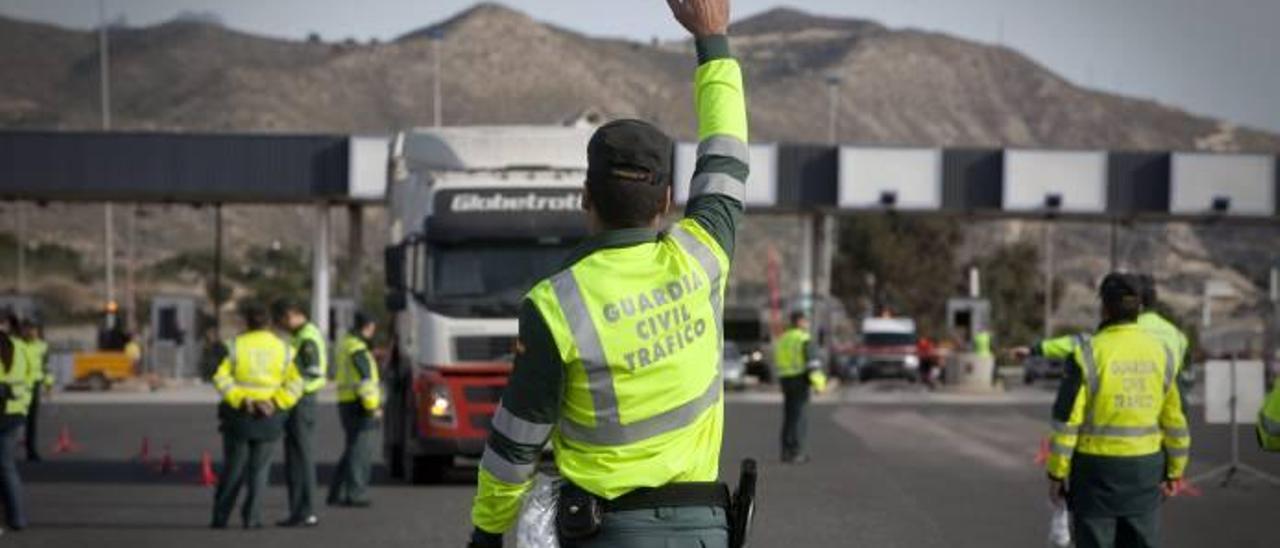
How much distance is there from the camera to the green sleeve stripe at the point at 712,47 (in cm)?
582

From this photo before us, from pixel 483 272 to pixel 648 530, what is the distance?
17228 millimetres

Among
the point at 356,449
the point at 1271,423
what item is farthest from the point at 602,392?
the point at 356,449

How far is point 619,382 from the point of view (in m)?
5.59

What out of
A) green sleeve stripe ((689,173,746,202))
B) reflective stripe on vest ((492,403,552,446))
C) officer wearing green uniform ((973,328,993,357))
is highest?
green sleeve stripe ((689,173,746,202))

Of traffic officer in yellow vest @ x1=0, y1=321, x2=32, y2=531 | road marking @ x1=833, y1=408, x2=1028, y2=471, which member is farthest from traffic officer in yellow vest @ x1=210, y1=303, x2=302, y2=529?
road marking @ x1=833, y1=408, x2=1028, y2=471

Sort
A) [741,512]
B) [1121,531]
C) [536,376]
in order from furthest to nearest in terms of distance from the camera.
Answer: [1121,531] < [741,512] < [536,376]

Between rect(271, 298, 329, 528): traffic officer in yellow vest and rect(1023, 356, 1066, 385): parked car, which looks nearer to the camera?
rect(271, 298, 329, 528): traffic officer in yellow vest

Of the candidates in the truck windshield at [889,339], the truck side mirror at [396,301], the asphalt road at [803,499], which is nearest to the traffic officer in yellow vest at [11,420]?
the asphalt road at [803,499]

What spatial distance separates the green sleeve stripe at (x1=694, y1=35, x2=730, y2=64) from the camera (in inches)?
229

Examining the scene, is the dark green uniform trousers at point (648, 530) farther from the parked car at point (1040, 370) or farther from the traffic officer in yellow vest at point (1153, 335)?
the parked car at point (1040, 370)

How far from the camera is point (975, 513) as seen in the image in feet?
63.9

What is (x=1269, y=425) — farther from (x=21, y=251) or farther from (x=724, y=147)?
(x=21, y=251)

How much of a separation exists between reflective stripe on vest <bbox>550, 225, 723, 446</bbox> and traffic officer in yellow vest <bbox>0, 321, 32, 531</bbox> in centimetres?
1247

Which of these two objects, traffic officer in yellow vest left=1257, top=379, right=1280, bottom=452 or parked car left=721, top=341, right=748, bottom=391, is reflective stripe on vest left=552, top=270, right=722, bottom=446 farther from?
parked car left=721, top=341, right=748, bottom=391
